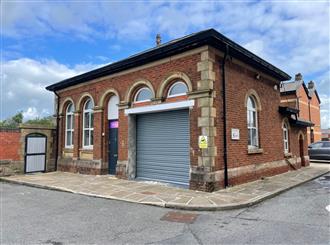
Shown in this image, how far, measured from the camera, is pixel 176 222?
5.77 m

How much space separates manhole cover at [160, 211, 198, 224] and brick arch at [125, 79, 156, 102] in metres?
5.35

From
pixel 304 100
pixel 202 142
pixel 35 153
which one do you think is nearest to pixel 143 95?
pixel 202 142

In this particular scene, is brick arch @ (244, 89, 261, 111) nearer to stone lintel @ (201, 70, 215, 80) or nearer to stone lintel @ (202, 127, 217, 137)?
stone lintel @ (201, 70, 215, 80)

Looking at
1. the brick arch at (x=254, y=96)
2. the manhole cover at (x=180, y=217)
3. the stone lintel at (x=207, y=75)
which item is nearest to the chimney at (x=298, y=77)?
the brick arch at (x=254, y=96)

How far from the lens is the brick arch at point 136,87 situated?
10.7 meters

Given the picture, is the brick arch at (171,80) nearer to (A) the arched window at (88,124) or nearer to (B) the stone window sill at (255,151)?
(B) the stone window sill at (255,151)

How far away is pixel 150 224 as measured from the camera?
5.62 metres

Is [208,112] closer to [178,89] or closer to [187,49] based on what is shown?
[178,89]

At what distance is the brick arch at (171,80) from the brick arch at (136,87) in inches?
15.6

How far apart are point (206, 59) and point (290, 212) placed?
522 centimetres

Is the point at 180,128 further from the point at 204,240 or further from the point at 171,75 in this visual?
the point at 204,240

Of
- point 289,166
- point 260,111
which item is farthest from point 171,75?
point 289,166

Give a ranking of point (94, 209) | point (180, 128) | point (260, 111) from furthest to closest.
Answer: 1. point (260, 111)
2. point (180, 128)
3. point (94, 209)

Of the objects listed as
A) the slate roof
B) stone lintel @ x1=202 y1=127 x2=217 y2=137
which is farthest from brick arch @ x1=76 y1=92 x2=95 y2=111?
stone lintel @ x1=202 y1=127 x2=217 y2=137
